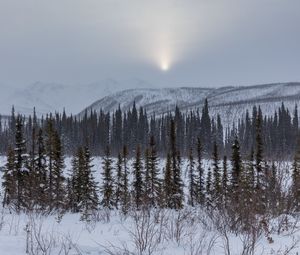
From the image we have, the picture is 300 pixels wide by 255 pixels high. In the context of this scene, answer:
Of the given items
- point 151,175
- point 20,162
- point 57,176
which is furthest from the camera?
point 151,175

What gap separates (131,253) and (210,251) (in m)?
1.52

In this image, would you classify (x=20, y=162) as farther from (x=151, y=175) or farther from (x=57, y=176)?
(x=151, y=175)

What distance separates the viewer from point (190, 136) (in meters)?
123

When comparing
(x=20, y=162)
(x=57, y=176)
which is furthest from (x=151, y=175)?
(x=20, y=162)

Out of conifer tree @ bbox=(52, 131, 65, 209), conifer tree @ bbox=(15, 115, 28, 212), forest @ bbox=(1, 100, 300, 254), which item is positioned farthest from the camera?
conifer tree @ bbox=(52, 131, 65, 209)

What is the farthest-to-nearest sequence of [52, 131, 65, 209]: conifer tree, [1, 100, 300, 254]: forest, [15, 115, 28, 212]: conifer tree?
[52, 131, 65, 209]: conifer tree → [15, 115, 28, 212]: conifer tree → [1, 100, 300, 254]: forest

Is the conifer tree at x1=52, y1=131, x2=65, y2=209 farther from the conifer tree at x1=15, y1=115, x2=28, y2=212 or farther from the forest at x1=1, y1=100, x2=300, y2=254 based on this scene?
the conifer tree at x1=15, y1=115, x2=28, y2=212

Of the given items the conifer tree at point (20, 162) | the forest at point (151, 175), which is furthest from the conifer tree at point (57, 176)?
the conifer tree at point (20, 162)

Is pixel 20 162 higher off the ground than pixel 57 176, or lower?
higher

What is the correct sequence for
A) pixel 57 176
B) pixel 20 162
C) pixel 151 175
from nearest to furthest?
1. pixel 20 162
2. pixel 57 176
3. pixel 151 175

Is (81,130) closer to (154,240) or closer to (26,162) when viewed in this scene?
(26,162)

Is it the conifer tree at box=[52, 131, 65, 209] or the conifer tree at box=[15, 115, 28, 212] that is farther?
the conifer tree at box=[52, 131, 65, 209]

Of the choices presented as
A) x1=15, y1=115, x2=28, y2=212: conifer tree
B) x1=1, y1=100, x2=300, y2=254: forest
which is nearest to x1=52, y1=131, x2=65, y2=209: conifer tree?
x1=1, y1=100, x2=300, y2=254: forest

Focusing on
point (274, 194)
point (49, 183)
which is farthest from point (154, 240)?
point (49, 183)
